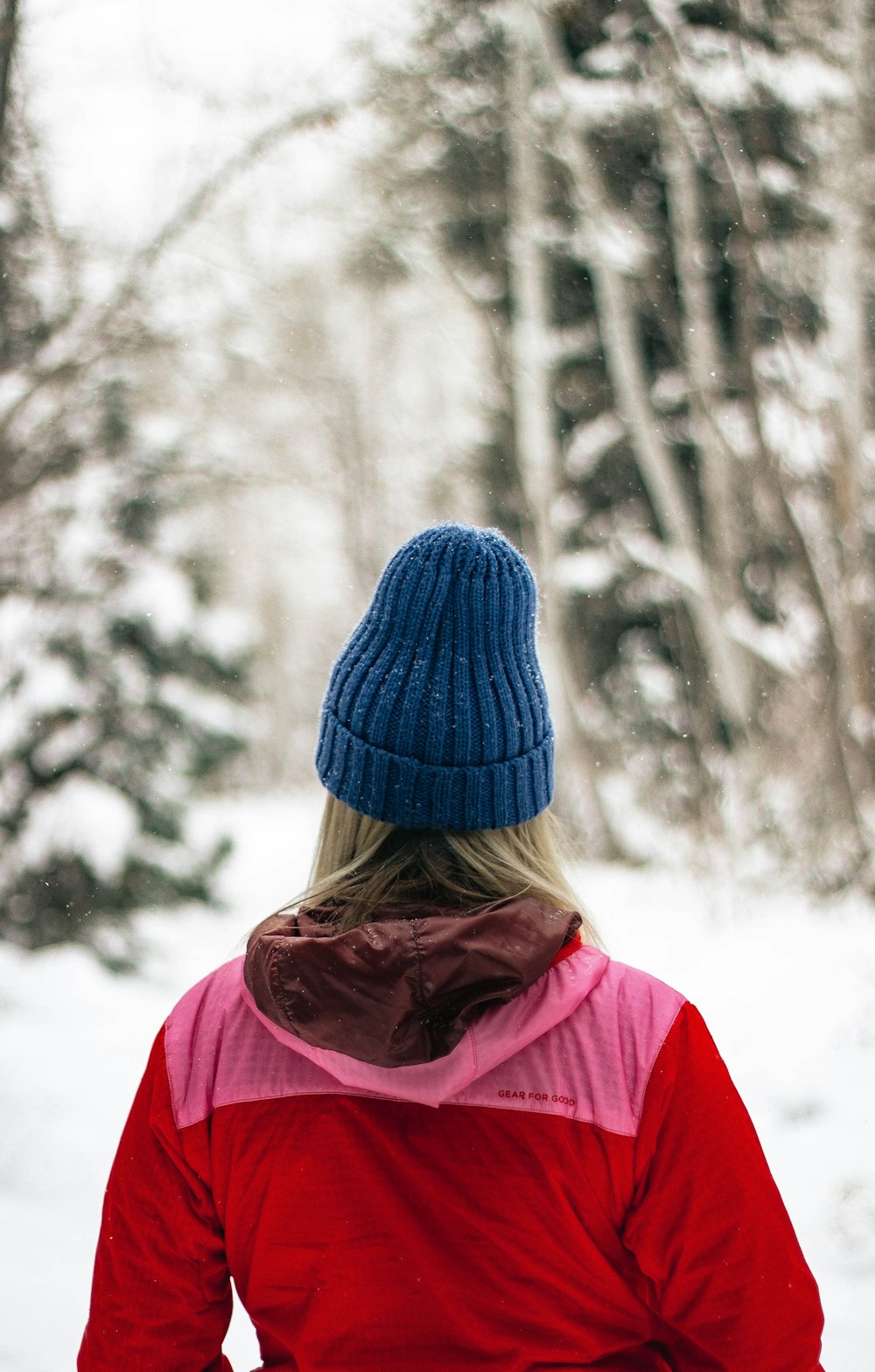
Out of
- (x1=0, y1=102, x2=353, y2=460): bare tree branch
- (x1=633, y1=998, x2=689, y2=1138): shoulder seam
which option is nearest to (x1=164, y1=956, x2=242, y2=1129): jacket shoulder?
(x1=633, y1=998, x2=689, y2=1138): shoulder seam

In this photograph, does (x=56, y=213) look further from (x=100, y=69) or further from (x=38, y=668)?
(x=38, y=668)

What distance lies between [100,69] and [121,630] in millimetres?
4254

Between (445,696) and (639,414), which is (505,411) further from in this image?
(445,696)

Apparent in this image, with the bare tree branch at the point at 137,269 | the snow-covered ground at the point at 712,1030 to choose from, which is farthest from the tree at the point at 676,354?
the snow-covered ground at the point at 712,1030

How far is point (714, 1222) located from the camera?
1.08 metres

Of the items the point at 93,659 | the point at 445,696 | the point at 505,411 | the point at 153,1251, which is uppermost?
the point at 505,411

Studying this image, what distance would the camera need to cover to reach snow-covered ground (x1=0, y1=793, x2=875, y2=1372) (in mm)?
3107

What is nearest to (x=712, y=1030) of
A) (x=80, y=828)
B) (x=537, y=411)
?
(x=80, y=828)

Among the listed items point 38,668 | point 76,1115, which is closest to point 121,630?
point 38,668

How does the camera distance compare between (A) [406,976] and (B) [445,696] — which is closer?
(A) [406,976]

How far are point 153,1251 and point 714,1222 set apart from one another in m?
0.62

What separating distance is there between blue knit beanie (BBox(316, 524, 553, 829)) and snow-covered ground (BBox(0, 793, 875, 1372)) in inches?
22.8

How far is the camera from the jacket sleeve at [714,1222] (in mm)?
1084

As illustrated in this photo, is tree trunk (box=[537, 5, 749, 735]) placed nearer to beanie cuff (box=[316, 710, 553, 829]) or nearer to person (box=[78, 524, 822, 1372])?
beanie cuff (box=[316, 710, 553, 829])
